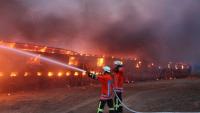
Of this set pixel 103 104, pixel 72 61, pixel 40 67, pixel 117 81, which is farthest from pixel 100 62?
pixel 103 104

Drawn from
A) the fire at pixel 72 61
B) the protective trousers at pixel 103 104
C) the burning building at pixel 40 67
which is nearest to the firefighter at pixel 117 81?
the protective trousers at pixel 103 104

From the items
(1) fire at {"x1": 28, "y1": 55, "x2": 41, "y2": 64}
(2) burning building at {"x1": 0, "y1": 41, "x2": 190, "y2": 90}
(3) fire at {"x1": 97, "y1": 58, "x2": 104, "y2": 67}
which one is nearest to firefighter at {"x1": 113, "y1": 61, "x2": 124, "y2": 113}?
(2) burning building at {"x1": 0, "y1": 41, "x2": 190, "y2": 90}

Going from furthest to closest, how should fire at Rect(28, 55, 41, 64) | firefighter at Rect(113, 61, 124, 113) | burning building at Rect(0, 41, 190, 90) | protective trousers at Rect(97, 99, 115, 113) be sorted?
1. fire at Rect(28, 55, 41, 64)
2. burning building at Rect(0, 41, 190, 90)
3. firefighter at Rect(113, 61, 124, 113)
4. protective trousers at Rect(97, 99, 115, 113)

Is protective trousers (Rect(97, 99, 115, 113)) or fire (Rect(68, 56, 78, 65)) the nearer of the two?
protective trousers (Rect(97, 99, 115, 113))

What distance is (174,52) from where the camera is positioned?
5416cm

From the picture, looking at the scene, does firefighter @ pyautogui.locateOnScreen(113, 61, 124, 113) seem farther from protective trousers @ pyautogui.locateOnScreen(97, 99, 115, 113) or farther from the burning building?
the burning building

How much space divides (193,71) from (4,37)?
105 ft

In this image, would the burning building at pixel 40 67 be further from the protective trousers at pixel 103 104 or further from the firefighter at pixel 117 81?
the protective trousers at pixel 103 104

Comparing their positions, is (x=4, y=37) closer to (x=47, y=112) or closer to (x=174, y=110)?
(x=47, y=112)

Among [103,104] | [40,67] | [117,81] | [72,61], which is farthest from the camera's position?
[72,61]

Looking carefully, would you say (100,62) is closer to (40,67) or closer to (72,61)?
(72,61)

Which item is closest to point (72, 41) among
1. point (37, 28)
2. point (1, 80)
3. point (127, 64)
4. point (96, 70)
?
point (37, 28)

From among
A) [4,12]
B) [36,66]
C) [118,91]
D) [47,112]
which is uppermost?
[4,12]

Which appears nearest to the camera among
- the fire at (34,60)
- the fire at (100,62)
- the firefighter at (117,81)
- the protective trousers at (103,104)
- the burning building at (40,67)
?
the protective trousers at (103,104)
